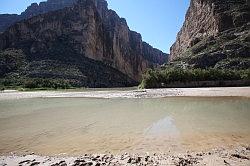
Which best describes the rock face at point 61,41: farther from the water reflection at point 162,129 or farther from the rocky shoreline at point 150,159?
the rocky shoreline at point 150,159

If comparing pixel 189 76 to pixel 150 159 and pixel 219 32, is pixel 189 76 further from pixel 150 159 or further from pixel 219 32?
pixel 150 159

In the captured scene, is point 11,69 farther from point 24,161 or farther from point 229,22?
point 24,161

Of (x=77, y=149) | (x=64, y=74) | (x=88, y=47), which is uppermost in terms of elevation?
(x=88, y=47)

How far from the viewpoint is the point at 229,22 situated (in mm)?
109000

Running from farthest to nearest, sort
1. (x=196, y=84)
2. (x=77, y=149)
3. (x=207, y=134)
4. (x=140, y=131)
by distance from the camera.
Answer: (x=196, y=84) → (x=140, y=131) → (x=207, y=134) → (x=77, y=149)

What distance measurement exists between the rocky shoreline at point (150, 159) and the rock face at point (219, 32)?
75.9 metres

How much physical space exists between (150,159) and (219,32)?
105 m

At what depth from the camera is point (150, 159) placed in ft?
32.7

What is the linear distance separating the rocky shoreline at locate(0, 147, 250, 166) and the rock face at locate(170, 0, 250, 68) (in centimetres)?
7587

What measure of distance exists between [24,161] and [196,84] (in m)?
62.3

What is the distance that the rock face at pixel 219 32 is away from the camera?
284 ft

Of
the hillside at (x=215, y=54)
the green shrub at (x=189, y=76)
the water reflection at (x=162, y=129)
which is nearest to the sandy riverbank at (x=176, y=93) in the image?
the green shrub at (x=189, y=76)

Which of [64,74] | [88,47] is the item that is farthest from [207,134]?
[88,47]

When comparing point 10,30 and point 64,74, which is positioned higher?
point 10,30
